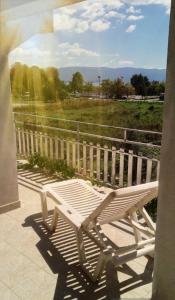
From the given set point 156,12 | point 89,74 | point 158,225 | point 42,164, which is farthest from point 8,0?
point 156,12

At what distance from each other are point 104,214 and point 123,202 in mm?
240

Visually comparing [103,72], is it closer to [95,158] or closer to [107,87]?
Result: [107,87]

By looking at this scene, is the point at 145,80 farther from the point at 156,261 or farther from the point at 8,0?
the point at 156,261

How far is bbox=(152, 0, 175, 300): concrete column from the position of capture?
5.87 ft

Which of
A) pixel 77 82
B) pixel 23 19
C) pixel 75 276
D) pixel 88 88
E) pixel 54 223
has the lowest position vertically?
pixel 75 276

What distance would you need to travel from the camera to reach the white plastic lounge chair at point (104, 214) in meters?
2.56

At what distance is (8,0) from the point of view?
328 centimetres

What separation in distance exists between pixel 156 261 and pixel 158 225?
29 cm

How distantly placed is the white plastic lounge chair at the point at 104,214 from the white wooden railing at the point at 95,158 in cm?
104

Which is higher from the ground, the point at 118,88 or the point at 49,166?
the point at 118,88

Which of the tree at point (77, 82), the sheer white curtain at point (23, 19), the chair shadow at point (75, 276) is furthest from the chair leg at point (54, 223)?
the tree at point (77, 82)

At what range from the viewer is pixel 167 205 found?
1951 millimetres

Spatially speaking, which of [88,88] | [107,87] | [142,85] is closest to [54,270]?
[88,88]

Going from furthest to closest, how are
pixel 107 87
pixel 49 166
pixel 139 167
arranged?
pixel 107 87, pixel 49 166, pixel 139 167
